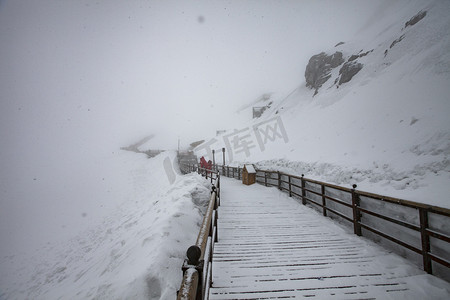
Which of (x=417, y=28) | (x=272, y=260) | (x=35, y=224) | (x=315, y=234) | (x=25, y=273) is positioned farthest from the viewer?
(x=417, y=28)

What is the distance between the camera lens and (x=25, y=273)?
1094cm

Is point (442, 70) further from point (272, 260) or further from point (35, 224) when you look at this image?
point (35, 224)

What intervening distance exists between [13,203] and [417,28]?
5706 centimetres

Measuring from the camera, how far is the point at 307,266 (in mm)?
3686

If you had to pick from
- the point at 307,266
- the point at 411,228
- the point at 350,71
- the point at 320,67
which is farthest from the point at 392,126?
the point at 320,67

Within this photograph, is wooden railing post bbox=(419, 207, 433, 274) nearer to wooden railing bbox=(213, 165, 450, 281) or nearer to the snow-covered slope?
wooden railing bbox=(213, 165, 450, 281)

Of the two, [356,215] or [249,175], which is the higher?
[249,175]

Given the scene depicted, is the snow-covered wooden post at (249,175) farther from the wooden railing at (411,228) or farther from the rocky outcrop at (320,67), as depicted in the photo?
the rocky outcrop at (320,67)

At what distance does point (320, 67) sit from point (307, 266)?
1701 inches

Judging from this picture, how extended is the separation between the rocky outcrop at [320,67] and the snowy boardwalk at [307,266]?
117 feet

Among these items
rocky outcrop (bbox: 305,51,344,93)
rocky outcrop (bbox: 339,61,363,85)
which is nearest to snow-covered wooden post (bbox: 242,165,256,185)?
rocky outcrop (bbox: 339,61,363,85)

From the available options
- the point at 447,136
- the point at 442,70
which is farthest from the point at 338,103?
the point at 447,136

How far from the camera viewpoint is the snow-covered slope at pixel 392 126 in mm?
7457

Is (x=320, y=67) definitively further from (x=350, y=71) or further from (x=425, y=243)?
(x=425, y=243)
